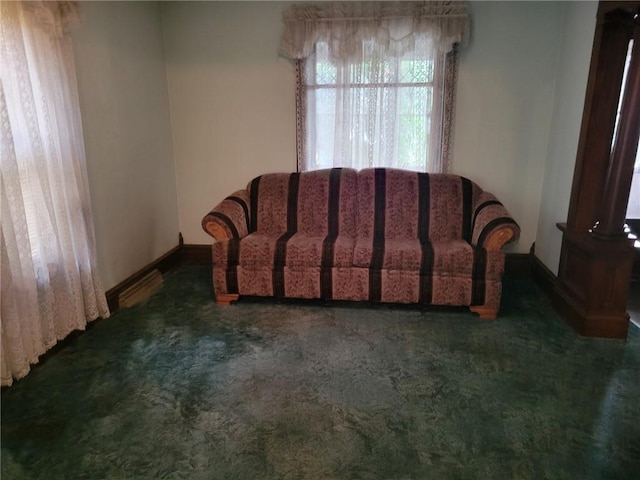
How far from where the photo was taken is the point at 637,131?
8.32 feet

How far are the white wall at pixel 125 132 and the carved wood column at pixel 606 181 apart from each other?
3.17m

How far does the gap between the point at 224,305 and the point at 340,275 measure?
903mm

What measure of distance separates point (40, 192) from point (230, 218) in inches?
50.9

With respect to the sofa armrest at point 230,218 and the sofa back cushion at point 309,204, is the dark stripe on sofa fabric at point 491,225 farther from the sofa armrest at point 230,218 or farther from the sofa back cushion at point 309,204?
the sofa armrest at point 230,218

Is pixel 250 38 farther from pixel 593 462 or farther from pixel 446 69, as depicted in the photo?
pixel 593 462

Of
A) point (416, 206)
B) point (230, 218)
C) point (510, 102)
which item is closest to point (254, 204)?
point (230, 218)

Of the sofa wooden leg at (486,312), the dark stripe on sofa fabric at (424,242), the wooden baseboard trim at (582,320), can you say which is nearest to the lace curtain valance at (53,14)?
the dark stripe on sofa fabric at (424,242)

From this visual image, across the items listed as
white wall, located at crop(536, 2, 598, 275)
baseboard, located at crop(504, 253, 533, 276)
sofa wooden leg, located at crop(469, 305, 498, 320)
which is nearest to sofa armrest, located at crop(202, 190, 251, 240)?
sofa wooden leg, located at crop(469, 305, 498, 320)

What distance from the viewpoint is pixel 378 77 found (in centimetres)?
360

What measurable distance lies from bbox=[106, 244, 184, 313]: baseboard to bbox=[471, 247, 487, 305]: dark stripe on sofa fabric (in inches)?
98.5

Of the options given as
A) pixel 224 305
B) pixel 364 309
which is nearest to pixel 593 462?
pixel 364 309

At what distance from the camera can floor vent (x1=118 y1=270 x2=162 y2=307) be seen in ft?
10.6

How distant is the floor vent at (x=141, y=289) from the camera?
127 inches

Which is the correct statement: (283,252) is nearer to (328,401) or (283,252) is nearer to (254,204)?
(254,204)
